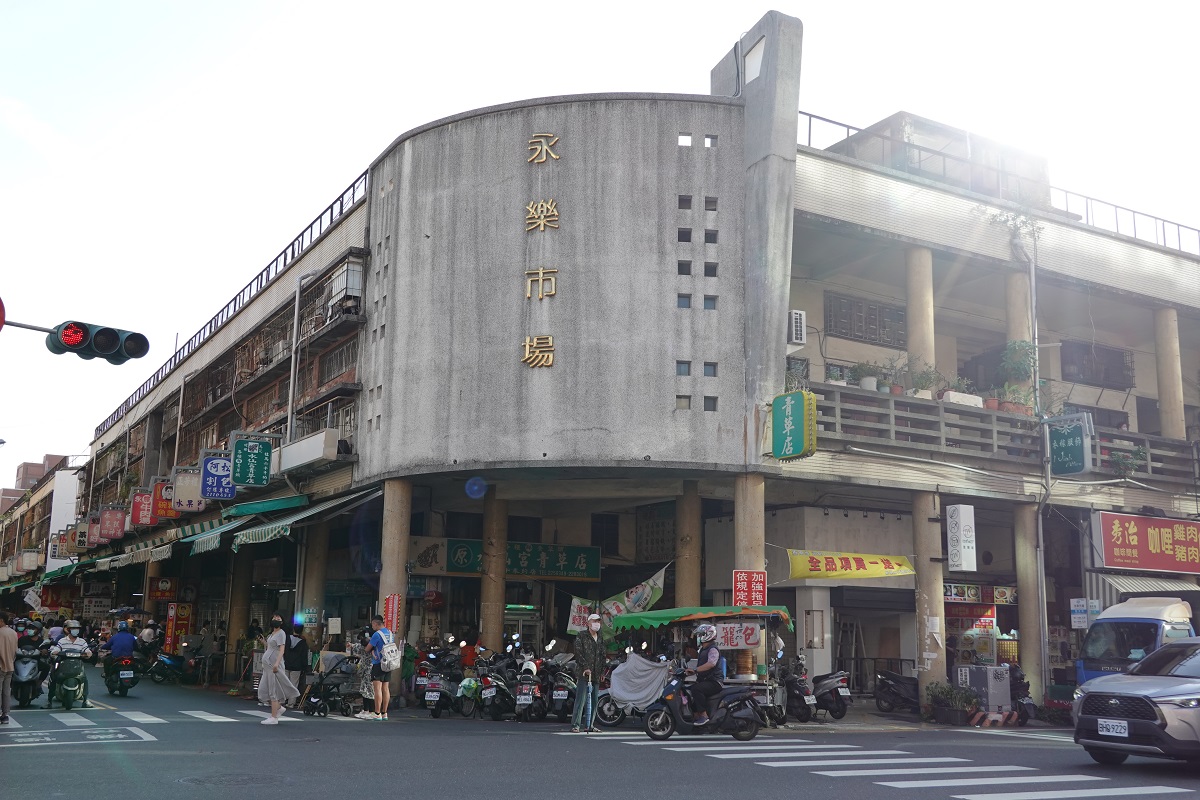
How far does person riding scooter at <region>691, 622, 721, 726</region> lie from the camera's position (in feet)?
62.3

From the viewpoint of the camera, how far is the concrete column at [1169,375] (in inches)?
1325

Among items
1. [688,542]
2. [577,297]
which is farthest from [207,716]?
[688,542]

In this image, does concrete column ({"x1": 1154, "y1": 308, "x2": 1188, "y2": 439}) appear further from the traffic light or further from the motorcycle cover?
the traffic light

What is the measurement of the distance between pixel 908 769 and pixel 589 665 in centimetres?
827

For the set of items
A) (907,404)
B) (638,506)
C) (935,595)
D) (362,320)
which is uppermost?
(362,320)

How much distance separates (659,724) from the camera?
61.3 feet

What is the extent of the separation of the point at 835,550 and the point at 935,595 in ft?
9.95

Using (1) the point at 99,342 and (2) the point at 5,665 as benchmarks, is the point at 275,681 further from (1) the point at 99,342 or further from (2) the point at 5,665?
(1) the point at 99,342

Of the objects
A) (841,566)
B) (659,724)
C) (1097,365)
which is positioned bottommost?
(659,724)

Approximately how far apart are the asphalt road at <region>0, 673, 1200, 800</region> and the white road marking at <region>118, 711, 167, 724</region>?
0.04 meters

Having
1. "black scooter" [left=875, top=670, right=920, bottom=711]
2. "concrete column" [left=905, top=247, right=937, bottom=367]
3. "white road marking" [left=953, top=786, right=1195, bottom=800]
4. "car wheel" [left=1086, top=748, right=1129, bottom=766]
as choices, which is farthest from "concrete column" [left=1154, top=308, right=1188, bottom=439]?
"white road marking" [left=953, top=786, right=1195, bottom=800]

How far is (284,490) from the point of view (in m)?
37.2

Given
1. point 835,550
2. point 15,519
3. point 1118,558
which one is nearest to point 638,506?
point 835,550

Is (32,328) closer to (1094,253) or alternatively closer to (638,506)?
(638,506)
